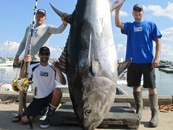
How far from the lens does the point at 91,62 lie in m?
3.02

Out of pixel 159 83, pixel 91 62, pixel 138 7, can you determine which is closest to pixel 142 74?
pixel 138 7

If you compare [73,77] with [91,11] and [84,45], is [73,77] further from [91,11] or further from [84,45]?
[91,11]

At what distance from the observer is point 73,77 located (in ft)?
10.3

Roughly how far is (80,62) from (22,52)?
Answer: 1796 mm

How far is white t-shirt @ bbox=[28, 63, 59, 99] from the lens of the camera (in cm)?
409

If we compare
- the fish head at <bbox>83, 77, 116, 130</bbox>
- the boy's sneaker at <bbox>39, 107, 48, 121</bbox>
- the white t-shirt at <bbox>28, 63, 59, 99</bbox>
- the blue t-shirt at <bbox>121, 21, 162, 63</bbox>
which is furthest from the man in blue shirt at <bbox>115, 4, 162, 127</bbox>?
the boy's sneaker at <bbox>39, 107, 48, 121</bbox>

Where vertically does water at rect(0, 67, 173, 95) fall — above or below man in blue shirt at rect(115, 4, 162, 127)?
below

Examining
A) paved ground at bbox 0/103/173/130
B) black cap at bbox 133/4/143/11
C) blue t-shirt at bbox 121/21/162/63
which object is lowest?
paved ground at bbox 0/103/173/130

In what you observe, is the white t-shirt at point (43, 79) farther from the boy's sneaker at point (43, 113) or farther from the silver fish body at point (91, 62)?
the silver fish body at point (91, 62)

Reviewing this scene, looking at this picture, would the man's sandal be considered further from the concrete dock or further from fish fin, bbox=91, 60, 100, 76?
fish fin, bbox=91, 60, 100, 76

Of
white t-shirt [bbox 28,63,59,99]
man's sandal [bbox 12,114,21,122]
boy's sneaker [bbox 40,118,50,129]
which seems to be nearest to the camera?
boy's sneaker [bbox 40,118,50,129]

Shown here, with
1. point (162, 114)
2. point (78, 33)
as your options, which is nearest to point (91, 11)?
point (78, 33)

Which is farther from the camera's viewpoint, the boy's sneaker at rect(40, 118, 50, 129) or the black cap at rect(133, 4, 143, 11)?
the black cap at rect(133, 4, 143, 11)

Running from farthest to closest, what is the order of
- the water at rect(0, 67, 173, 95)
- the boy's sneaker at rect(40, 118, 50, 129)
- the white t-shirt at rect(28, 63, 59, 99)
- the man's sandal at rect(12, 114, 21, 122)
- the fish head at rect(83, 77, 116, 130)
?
1. the water at rect(0, 67, 173, 95)
2. the man's sandal at rect(12, 114, 21, 122)
3. the white t-shirt at rect(28, 63, 59, 99)
4. the boy's sneaker at rect(40, 118, 50, 129)
5. the fish head at rect(83, 77, 116, 130)
